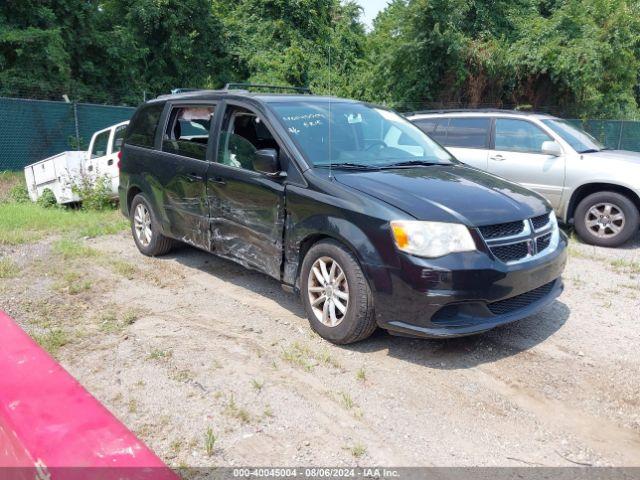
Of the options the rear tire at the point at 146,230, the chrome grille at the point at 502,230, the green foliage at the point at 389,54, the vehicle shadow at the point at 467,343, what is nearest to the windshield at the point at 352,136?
the chrome grille at the point at 502,230

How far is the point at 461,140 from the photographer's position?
28.4 feet

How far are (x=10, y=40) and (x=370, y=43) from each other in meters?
11.4

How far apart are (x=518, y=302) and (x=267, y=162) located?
6.96 feet

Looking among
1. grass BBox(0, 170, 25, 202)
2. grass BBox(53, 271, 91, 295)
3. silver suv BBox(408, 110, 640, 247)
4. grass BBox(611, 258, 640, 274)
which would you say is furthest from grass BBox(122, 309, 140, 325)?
grass BBox(0, 170, 25, 202)

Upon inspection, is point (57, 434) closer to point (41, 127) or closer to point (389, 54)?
point (41, 127)

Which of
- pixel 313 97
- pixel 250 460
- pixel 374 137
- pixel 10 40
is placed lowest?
pixel 250 460

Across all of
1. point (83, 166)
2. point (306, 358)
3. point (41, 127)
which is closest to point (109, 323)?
point (306, 358)

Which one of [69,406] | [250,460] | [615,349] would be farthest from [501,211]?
[69,406]

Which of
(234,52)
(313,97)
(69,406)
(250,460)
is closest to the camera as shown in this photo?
(69,406)

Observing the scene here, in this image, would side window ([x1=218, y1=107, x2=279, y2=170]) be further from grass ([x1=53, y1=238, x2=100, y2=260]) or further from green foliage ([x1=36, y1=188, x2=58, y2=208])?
green foliage ([x1=36, y1=188, x2=58, y2=208])

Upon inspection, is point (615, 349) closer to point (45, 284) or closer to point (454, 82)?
point (45, 284)

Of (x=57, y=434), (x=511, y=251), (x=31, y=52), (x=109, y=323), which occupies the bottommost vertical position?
(x=109, y=323)

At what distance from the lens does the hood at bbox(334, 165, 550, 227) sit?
3783mm

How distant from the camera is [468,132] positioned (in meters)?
8.59
